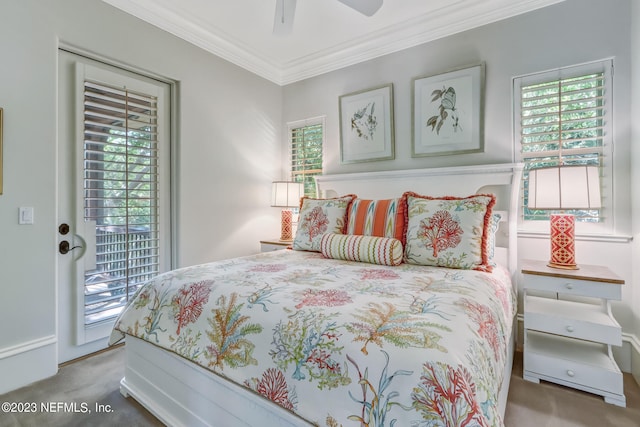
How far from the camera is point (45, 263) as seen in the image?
6.62 feet

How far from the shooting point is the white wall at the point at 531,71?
2057 mm

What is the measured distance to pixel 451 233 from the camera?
6.42 feet

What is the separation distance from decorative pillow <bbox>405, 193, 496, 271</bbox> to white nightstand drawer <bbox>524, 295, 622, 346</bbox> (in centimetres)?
49

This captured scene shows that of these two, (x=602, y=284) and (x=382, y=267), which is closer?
(x=602, y=284)

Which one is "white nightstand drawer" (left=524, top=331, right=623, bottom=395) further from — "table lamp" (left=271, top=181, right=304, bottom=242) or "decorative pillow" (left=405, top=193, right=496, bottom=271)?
"table lamp" (left=271, top=181, right=304, bottom=242)

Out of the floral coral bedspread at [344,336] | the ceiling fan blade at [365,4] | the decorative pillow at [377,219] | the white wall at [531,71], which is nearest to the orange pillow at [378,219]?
the decorative pillow at [377,219]

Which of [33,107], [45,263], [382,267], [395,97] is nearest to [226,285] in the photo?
[382,267]

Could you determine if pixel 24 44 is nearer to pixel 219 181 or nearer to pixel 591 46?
pixel 219 181

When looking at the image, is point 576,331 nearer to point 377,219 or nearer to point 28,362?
point 377,219

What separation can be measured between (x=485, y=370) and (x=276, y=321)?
0.69 meters

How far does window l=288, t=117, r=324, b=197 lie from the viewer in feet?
11.8

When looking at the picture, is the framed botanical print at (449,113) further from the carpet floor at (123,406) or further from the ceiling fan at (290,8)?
the carpet floor at (123,406)

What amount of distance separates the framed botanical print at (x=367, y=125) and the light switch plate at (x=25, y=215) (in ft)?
8.49

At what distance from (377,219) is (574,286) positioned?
4.14 ft
